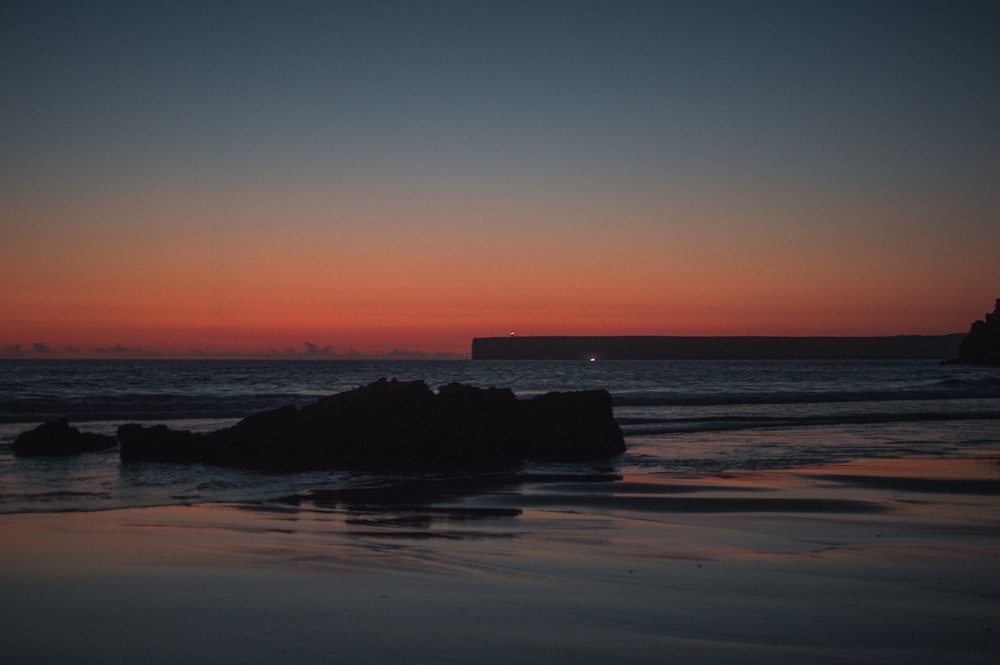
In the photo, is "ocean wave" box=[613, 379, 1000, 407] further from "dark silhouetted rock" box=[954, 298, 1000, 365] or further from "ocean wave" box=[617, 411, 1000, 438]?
"dark silhouetted rock" box=[954, 298, 1000, 365]

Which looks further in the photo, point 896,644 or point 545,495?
point 545,495

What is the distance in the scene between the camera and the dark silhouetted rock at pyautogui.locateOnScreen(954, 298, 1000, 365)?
120 metres

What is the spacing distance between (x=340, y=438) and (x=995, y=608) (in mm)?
12917

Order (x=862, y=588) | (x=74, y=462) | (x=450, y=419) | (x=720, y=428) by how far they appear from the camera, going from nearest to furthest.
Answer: (x=862, y=588)
(x=74, y=462)
(x=450, y=419)
(x=720, y=428)

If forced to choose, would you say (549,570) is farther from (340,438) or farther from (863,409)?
(863,409)

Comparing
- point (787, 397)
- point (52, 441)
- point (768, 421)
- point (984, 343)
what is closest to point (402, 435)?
point (52, 441)

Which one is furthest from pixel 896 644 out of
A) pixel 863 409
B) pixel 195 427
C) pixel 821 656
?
pixel 863 409

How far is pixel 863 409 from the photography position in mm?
34250

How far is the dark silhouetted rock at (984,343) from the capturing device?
119812 millimetres

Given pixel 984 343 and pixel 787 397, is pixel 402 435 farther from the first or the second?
pixel 984 343

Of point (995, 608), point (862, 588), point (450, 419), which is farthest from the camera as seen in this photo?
point (450, 419)

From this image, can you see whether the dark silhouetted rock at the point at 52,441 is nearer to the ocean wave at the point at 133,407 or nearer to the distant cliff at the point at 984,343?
the ocean wave at the point at 133,407

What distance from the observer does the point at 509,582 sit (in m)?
6.80

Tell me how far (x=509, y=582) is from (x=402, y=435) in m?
10.6
